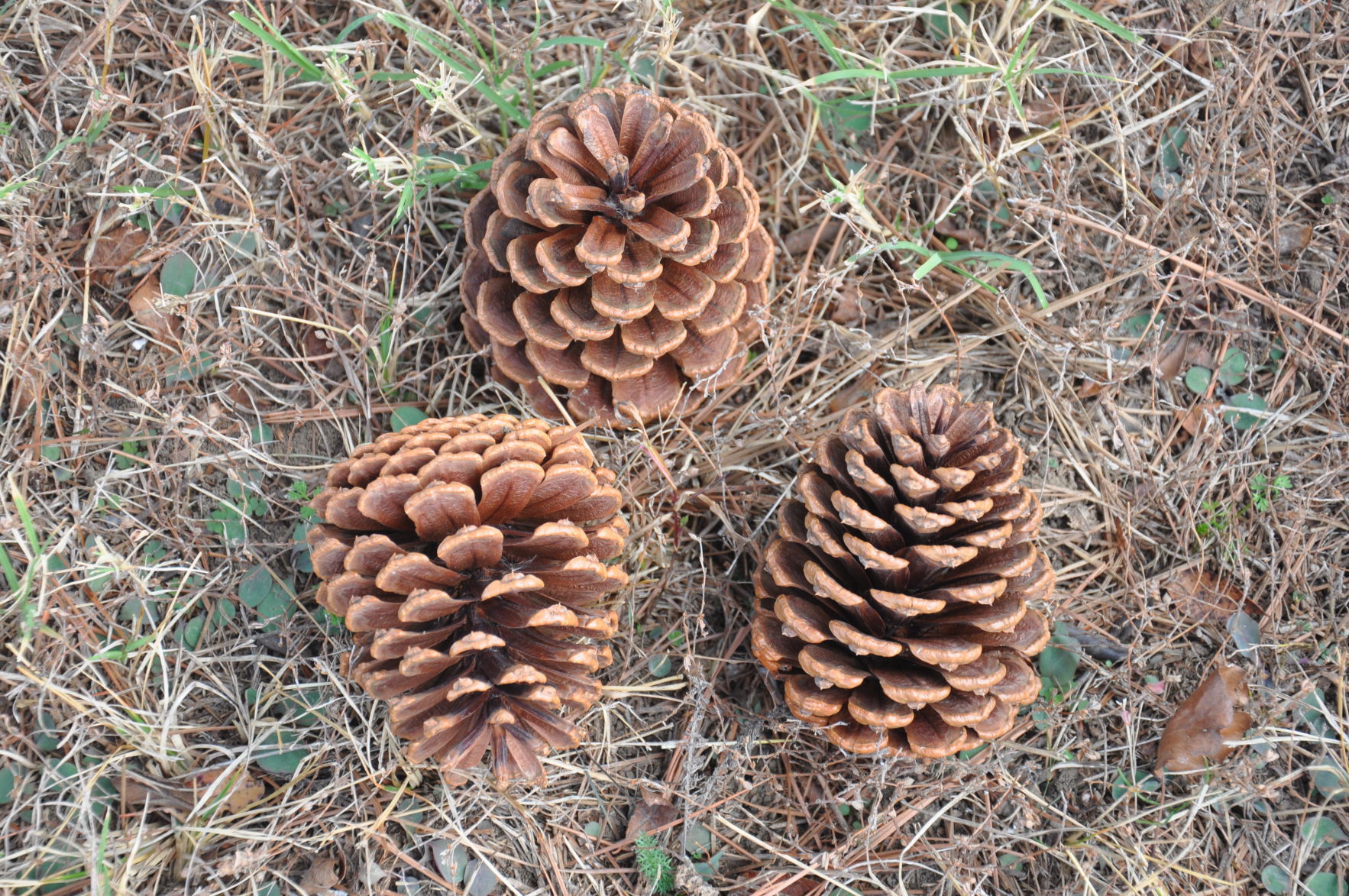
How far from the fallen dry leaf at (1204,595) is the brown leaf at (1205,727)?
18cm

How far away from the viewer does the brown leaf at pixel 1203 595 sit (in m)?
2.67

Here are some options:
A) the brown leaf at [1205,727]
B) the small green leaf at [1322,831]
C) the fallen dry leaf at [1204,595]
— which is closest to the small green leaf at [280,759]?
the brown leaf at [1205,727]

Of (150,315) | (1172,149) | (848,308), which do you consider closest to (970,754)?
(848,308)

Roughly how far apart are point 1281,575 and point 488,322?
2.43 meters

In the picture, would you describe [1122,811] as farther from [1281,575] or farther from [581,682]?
[581,682]

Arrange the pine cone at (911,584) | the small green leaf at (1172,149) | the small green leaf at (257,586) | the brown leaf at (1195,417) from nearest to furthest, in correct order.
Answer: the pine cone at (911,584) → the small green leaf at (257,586) → the brown leaf at (1195,417) → the small green leaf at (1172,149)

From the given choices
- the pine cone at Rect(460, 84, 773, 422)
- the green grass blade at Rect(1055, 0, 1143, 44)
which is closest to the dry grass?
the green grass blade at Rect(1055, 0, 1143, 44)

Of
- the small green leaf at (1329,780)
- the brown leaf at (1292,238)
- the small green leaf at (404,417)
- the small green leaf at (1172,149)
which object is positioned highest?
the small green leaf at (1172,149)

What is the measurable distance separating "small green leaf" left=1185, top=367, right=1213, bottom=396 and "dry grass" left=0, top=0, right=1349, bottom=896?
0.13 ft

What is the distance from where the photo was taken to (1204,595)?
2693 mm

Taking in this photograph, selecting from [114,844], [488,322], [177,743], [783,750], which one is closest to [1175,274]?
[783,750]

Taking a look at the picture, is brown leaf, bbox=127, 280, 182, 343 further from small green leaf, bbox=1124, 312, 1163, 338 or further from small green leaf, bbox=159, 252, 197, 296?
small green leaf, bbox=1124, 312, 1163, 338

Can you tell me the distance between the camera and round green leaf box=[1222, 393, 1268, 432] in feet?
9.19

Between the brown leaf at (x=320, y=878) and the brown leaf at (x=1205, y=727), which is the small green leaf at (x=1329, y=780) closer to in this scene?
the brown leaf at (x=1205, y=727)
